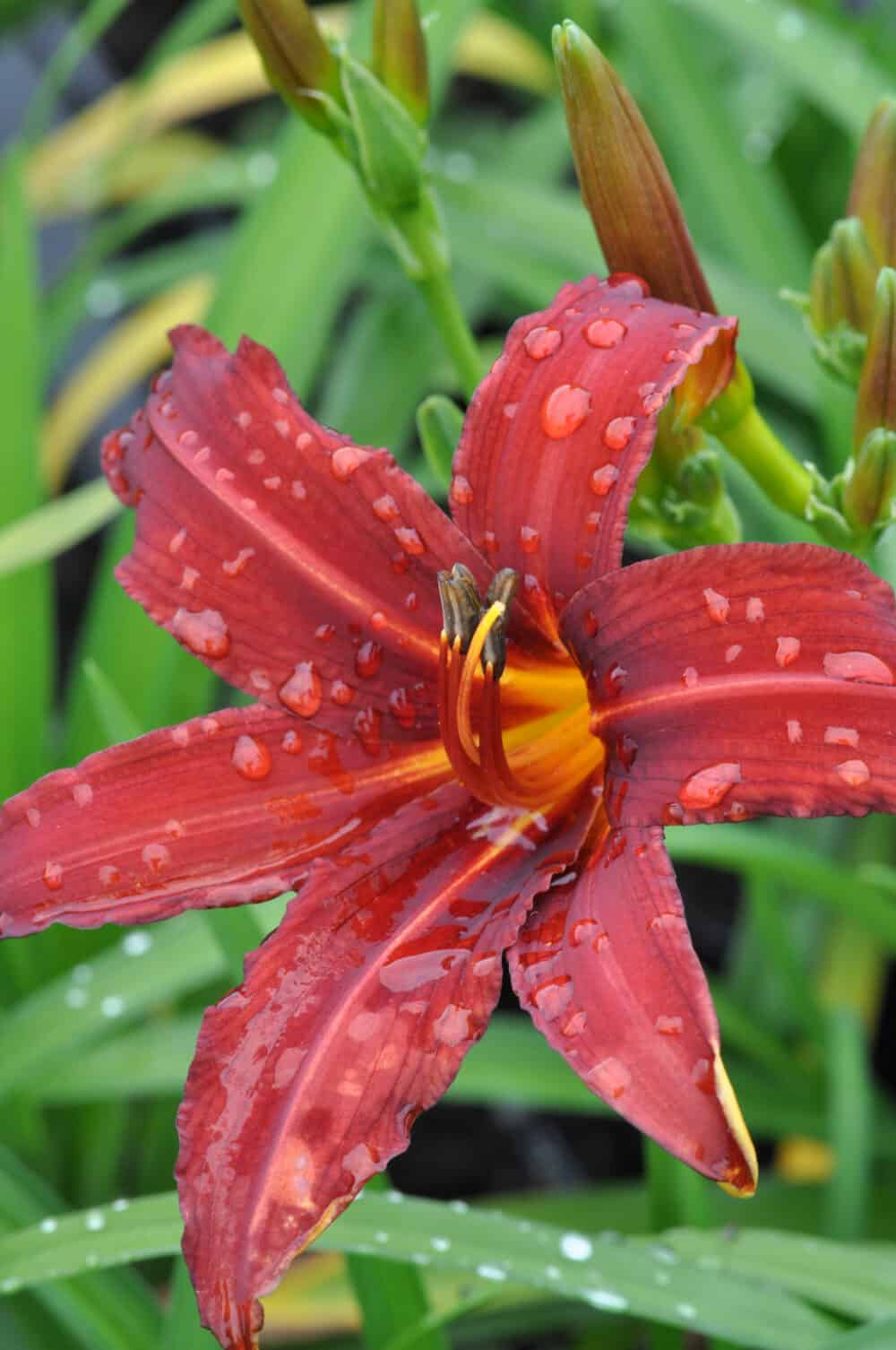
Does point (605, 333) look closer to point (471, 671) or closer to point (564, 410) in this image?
point (564, 410)

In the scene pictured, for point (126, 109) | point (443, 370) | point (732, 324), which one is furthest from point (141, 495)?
point (126, 109)

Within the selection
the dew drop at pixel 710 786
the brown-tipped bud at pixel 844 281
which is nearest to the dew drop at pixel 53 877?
the dew drop at pixel 710 786

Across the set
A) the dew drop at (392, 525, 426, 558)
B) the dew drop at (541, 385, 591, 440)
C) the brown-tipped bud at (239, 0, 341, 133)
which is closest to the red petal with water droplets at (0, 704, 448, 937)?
the dew drop at (392, 525, 426, 558)

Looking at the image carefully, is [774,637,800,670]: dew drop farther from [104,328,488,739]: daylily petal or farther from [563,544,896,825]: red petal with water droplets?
[104,328,488,739]: daylily petal

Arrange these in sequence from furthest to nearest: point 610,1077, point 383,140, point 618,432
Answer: point 383,140, point 618,432, point 610,1077

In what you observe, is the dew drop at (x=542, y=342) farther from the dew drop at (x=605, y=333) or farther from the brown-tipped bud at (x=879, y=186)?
the brown-tipped bud at (x=879, y=186)

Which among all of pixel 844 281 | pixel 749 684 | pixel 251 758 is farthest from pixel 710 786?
pixel 844 281

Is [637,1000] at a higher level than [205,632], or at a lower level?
lower
